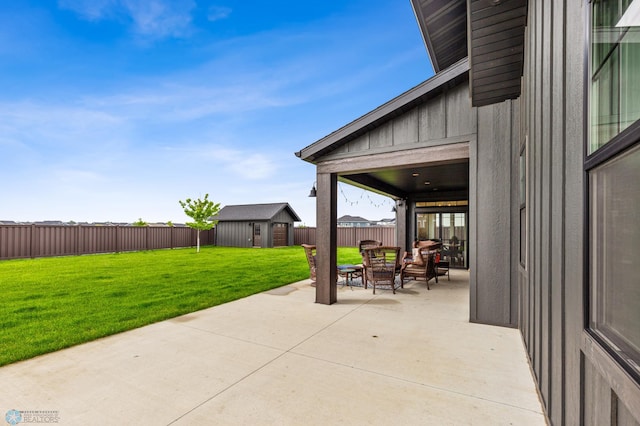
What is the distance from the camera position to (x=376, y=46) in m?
16.3

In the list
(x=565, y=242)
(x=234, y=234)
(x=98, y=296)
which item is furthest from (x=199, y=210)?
(x=565, y=242)

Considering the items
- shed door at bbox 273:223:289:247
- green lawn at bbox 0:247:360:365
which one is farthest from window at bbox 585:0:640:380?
shed door at bbox 273:223:289:247

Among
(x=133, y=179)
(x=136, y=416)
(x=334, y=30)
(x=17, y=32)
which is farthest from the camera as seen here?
(x=133, y=179)

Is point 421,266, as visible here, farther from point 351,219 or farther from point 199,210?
point 351,219

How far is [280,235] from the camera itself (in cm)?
2359

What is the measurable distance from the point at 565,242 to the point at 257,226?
2195cm

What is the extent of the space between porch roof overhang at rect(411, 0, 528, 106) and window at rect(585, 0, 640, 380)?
1.91 m

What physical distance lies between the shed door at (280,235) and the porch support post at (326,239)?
1731 cm

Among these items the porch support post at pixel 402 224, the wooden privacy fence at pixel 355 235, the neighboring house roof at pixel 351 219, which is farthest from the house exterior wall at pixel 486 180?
the neighboring house roof at pixel 351 219

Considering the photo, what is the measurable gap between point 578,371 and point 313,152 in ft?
16.3

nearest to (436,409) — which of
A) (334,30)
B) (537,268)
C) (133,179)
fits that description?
(537,268)

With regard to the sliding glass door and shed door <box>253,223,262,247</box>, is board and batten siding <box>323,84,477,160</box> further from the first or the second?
shed door <box>253,223,262,247</box>

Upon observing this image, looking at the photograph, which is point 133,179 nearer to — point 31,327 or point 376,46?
point 376,46

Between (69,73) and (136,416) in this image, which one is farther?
(69,73)
